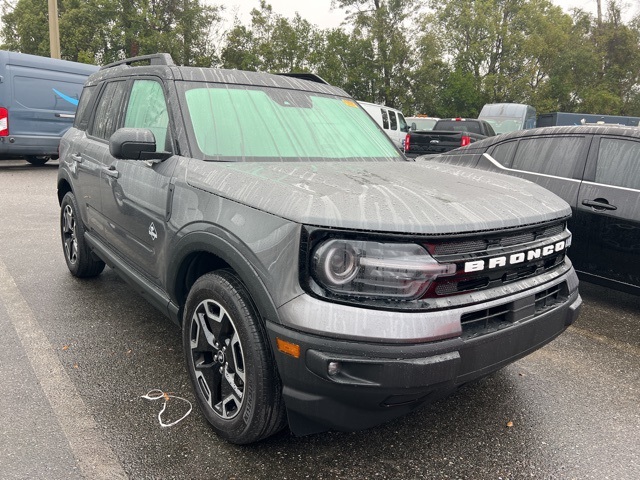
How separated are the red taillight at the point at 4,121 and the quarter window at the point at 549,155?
35.7 ft

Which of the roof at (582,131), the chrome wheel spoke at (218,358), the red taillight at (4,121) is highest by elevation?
the red taillight at (4,121)

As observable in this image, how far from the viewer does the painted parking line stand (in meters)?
2.32

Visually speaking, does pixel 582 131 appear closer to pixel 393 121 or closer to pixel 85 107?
pixel 85 107

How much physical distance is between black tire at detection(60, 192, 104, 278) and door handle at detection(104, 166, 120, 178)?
3.27 feet

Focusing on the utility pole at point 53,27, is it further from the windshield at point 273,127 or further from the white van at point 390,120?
the windshield at point 273,127

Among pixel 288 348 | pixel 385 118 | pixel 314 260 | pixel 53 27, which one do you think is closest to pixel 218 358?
pixel 288 348

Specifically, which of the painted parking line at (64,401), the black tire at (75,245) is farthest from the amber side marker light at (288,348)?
the black tire at (75,245)

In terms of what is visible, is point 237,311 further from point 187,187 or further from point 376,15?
point 376,15

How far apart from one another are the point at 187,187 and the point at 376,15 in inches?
1364

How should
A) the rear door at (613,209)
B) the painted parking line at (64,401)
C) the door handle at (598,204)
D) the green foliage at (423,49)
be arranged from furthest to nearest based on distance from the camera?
the green foliage at (423,49) < the door handle at (598,204) < the rear door at (613,209) < the painted parking line at (64,401)

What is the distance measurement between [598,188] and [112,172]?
385 centimetres

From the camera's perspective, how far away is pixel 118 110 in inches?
154

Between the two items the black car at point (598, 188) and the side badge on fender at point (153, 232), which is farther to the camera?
the black car at point (598, 188)

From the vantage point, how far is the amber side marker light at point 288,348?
1985 millimetres
